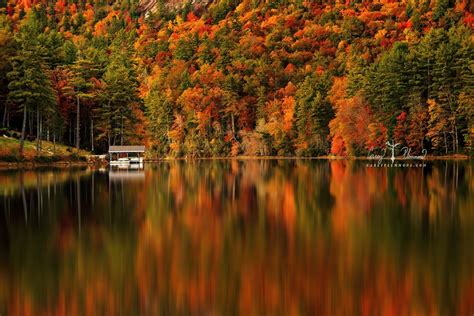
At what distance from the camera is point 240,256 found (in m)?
15.7

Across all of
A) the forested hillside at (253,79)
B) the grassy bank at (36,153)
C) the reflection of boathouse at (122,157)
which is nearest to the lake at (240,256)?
the grassy bank at (36,153)

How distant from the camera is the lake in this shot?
11758mm

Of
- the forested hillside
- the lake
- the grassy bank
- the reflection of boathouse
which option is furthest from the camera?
the forested hillside

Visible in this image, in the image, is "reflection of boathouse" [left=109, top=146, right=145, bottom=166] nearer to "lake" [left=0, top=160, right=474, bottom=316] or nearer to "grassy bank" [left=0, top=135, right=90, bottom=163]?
"grassy bank" [left=0, top=135, right=90, bottom=163]

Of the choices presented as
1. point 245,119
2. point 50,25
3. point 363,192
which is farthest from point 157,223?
point 50,25

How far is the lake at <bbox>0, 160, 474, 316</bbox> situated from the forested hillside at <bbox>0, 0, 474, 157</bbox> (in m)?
46.8

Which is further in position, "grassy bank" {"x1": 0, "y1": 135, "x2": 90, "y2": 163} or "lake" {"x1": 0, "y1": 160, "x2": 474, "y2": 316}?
"grassy bank" {"x1": 0, "y1": 135, "x2": 90, "y2": 163}

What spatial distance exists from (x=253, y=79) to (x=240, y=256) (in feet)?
367

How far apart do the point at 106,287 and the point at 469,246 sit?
973cm

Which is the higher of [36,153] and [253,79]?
[253,79]

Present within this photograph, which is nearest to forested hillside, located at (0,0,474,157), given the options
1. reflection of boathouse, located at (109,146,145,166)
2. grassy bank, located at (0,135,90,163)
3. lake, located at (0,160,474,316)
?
grassy bank, located at (0,135,90,163)

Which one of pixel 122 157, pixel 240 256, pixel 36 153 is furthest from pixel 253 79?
pixel 240 256

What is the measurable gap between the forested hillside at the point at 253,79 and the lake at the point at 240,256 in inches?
1841

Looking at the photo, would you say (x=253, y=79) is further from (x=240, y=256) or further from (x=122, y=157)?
(x=240, y=256)
